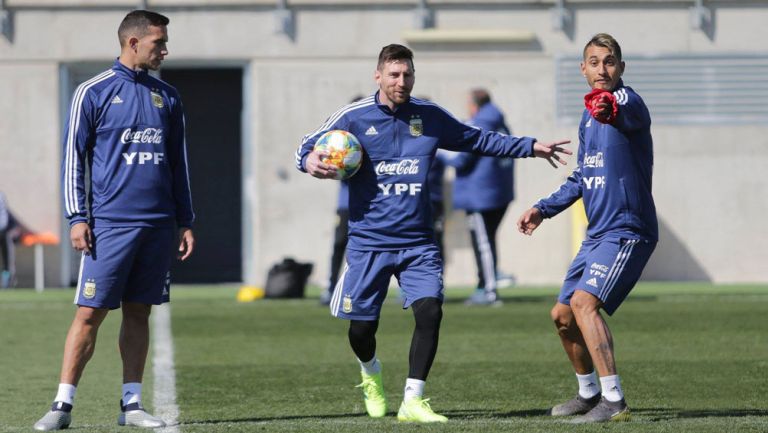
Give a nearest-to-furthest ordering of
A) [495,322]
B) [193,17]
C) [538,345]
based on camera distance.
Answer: [538,345], [495,322], [193,17]

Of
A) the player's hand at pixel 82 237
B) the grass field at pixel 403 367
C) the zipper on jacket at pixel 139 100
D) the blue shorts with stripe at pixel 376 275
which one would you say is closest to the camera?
the player's hand at pixel 82 237

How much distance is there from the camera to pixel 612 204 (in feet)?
26.2

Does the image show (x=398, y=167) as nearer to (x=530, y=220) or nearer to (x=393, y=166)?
Answer: (x=393, y=166)

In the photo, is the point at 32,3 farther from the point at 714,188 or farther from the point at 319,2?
the point at 714,188

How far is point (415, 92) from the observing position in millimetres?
20547

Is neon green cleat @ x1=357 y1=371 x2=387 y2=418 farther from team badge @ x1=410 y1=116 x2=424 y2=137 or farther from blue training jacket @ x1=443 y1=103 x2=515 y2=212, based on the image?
blue training jacket @ x1=443 y1=103 x2=515 y2=212

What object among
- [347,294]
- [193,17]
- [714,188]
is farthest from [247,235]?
[347,294]

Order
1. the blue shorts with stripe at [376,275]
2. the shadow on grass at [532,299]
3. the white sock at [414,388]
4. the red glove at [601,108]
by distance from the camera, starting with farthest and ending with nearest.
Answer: the shadow on grass at [532,299] < the blue shorts with stripe at [376,275] < the white sock at [414,388] < the red glove at [601,108]

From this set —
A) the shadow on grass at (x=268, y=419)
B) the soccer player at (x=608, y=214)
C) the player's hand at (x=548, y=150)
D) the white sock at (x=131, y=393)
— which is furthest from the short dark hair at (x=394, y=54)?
the white sock at (x=131, y=393)

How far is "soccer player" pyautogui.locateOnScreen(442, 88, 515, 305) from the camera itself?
16.2 meters

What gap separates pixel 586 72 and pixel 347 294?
1791 mm

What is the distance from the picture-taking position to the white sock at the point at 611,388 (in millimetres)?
7840

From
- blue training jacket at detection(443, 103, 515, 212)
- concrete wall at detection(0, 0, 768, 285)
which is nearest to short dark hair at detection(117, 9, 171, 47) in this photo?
blue training jacket at detection(443, 103, 515, 212)

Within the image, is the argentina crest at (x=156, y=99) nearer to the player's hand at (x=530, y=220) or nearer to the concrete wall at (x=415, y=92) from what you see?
the player's hand at (x=530, y=220)
